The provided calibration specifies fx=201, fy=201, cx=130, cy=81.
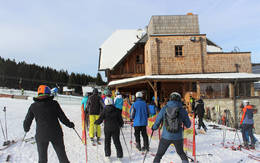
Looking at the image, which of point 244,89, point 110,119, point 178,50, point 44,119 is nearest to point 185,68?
point 178,50

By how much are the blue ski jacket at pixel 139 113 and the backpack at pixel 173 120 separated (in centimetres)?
182

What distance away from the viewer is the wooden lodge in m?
15.3

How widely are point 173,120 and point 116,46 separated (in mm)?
24809

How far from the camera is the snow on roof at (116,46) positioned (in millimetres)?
24328

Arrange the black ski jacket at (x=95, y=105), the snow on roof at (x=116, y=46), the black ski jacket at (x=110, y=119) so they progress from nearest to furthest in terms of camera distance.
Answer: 1. the black ski jacket at (x=110, y=119)
2. the black ski jacket at (x=95, y=105)
3. the snow on roof at (x=116, y=46)

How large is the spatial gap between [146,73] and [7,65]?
62.3m

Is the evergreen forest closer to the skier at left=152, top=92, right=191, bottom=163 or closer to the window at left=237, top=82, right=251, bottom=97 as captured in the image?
the window at left=237, top=82, right=251, bottom=97

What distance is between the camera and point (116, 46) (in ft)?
91.9

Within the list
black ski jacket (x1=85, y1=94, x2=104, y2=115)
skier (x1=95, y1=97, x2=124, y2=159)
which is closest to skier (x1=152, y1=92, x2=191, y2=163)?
skier (x1=95, y1=97, x2=124, y2=159)

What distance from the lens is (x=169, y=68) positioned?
61.2 feet

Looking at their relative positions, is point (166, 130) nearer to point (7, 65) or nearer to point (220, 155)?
point (220, 155)

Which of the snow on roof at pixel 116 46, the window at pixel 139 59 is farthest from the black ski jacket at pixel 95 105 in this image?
the snow on roof at pixel 116 46

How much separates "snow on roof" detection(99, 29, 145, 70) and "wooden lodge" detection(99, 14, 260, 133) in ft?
7.30

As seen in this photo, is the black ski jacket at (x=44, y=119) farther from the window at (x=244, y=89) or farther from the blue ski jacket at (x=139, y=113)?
the window at (x=244, y=89)
